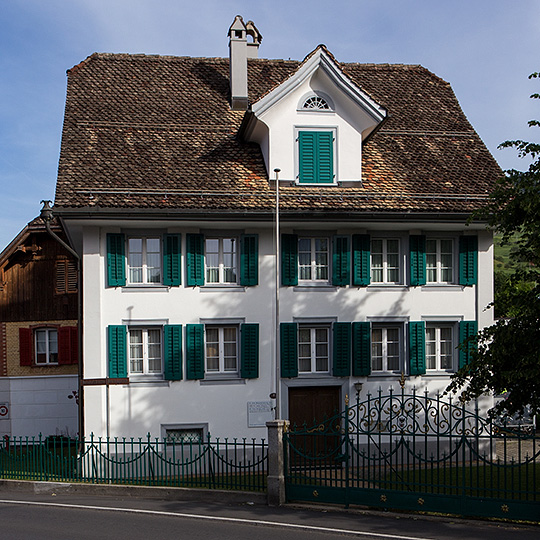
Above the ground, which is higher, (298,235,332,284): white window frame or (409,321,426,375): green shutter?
(298,235,332,284): white window frame

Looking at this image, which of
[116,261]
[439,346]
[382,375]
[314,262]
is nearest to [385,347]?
[382,375]

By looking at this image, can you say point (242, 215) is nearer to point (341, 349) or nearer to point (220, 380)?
point (220, 380)

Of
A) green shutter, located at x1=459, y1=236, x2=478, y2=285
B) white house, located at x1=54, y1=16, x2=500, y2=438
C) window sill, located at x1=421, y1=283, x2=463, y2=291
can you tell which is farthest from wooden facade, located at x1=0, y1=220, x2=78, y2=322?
green shutter, located at x1=459, y1=236, x2=478, y2=285

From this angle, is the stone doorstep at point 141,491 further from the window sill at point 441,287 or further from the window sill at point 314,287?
the window sill at point 441,287

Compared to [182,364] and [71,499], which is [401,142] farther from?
[71,499]

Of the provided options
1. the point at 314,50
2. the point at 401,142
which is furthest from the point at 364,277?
the point at 314,50

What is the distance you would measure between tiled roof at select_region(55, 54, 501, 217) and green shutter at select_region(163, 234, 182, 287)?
105 centimetres

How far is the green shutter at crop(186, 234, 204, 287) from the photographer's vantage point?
61.9 feet

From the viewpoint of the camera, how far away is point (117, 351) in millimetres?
18469

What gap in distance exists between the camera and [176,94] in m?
22.6

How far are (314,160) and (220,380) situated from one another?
259 inches

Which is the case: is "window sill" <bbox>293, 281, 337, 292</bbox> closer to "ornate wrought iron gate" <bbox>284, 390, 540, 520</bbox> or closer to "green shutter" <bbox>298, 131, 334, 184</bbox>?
"green shutter" <bbox>298, 131, 334, 184</bbox>

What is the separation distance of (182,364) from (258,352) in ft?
6.73

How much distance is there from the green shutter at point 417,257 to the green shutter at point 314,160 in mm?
2851
